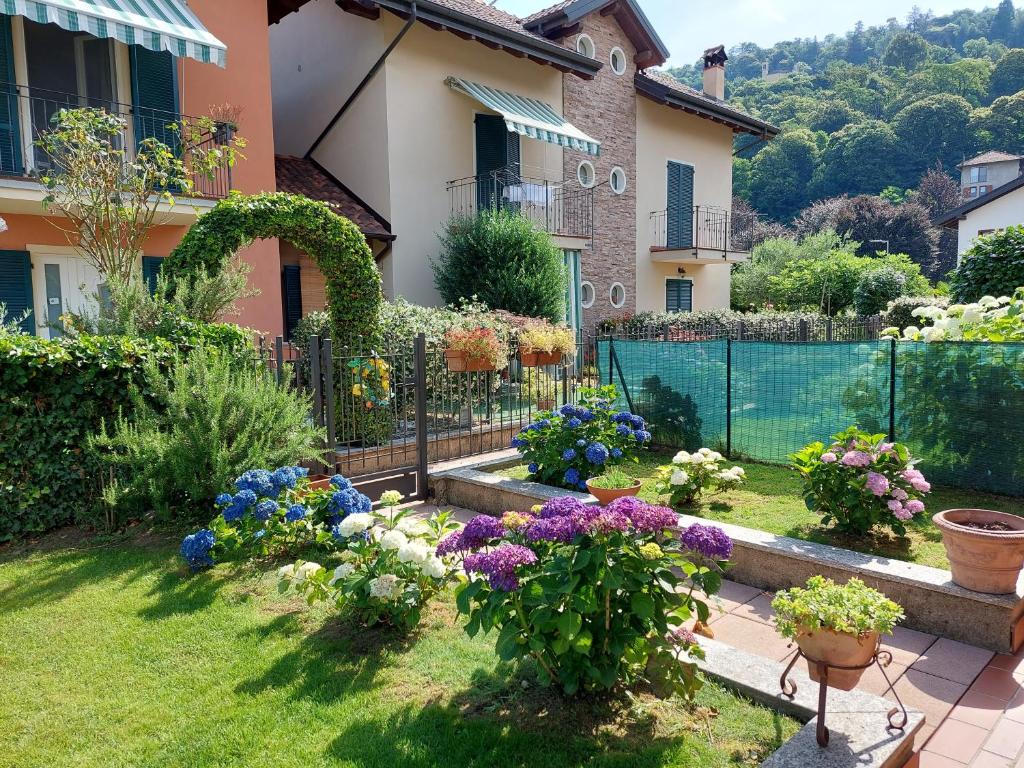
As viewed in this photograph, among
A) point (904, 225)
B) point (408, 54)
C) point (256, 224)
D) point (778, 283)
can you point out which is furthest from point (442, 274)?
point (904, 225)

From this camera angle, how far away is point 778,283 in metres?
27.9

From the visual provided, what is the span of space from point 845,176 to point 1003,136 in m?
15.3

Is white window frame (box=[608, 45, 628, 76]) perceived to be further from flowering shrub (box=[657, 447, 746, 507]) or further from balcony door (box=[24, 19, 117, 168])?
flowering shrub (box=[657, 447, 746, 507])

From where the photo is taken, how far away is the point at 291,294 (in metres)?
13.1

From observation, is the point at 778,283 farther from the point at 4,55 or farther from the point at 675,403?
the point at 4,55

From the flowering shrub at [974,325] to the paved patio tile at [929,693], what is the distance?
400cm

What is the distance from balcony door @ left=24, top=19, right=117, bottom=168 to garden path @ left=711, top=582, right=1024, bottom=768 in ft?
39.3

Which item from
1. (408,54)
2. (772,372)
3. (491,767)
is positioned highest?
(408,54)

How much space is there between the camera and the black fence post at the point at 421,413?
7.28 metres

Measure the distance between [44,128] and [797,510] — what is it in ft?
38.3

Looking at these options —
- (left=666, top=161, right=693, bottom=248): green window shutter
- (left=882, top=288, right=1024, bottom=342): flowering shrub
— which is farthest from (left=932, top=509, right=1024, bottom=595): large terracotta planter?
(left=666, top=161, right=693, bottom=248): green window shutter

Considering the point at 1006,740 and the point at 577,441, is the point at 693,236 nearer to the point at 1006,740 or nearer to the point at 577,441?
the point at 577,441

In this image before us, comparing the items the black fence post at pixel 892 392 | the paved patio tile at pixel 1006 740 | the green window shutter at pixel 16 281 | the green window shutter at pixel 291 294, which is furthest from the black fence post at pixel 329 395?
the green window shutter at pixel 291 294

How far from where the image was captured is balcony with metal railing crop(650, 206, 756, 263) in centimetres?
1920
